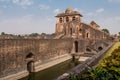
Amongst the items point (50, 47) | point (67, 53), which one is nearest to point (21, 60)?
point (50, 47)

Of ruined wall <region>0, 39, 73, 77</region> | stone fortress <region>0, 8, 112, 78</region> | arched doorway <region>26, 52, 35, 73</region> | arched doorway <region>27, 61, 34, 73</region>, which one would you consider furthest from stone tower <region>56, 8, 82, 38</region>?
arched doorway <region>27, 61, 34, 73</region>

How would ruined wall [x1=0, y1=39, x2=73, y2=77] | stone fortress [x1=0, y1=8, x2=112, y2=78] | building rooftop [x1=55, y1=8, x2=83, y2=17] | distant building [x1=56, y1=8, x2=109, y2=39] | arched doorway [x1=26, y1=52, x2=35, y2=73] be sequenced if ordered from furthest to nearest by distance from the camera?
1. building rooftop [x1=55, y1=8, x2=83, y2=17]
2. distant building [x1=56, y1=8, x2=109, y2=39]
3. arched doorway [x1=26, y1=52, x2=35, y2=73]
4. stone fortress [x1=0, y1=8, x2=112, y2=78]
5. ruined wall [x1=0, y1=39, x2=73, y2=77]

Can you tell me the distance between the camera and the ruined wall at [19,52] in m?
16.9

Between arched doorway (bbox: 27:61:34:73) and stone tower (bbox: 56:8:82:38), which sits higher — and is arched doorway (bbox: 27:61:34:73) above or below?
below

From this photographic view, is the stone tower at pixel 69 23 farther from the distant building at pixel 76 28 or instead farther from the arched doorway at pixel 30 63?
the arched doorway at pixel 30 63

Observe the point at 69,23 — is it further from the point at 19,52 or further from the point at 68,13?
the point at 19,52

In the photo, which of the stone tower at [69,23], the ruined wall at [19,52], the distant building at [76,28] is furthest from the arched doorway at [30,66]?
the stone tower at [69,23]

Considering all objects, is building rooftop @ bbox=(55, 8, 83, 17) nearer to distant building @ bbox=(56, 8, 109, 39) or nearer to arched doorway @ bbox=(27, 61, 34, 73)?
distant building @ bbox=(56, 8, 109, 39)

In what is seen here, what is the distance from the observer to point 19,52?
62.8 feet

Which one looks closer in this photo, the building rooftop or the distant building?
the distant building

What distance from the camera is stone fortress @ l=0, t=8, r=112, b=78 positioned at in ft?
57.6

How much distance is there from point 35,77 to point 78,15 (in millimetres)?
25176

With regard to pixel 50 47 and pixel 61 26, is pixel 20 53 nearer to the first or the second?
pixel 50 47

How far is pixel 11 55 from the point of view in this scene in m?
17.9
